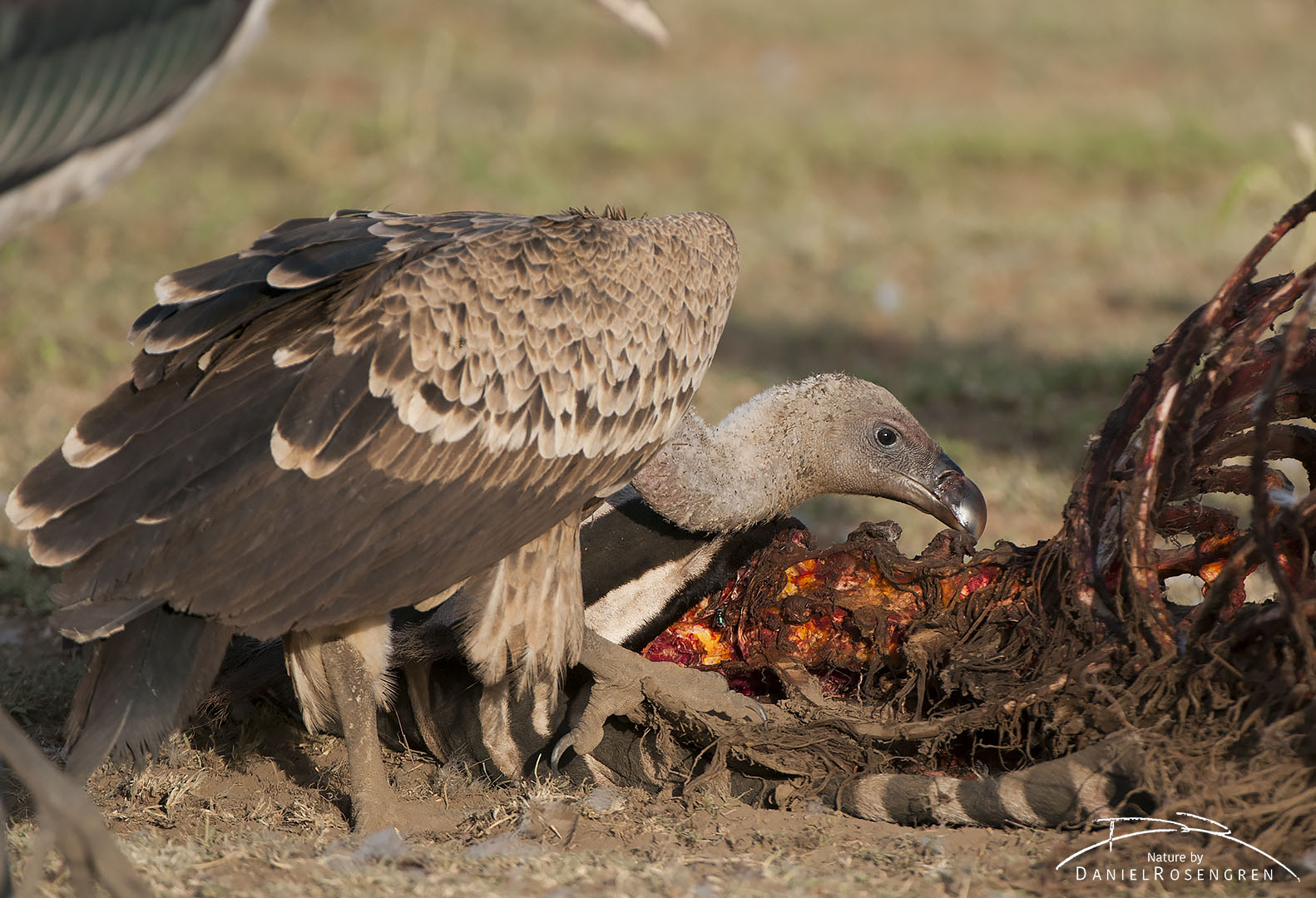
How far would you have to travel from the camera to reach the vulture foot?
11.7 feet

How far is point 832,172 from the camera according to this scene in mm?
11320

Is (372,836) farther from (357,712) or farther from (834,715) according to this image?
(834,715)

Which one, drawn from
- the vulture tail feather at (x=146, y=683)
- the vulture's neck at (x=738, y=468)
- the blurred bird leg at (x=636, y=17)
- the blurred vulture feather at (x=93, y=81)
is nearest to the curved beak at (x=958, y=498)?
the vulture's neck at (x=738, y=468)

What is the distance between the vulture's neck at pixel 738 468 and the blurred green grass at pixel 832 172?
1.42m

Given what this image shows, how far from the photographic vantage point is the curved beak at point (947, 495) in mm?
4094

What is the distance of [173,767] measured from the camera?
361cm

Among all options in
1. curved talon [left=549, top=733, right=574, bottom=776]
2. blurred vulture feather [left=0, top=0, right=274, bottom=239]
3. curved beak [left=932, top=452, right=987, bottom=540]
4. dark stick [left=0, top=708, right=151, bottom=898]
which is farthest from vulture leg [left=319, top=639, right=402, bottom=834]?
curved beak [left=932, top=452, right=987, bottom=540]

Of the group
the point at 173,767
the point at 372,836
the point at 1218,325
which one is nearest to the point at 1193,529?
the point at 1218,325

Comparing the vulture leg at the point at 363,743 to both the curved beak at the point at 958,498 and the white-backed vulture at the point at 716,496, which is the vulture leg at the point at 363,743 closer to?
the white-backed vulture at the point at 716,496

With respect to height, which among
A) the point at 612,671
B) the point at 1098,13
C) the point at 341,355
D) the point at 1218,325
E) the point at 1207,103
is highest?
the point at 1098,13

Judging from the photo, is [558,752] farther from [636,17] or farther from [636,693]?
[636,17]

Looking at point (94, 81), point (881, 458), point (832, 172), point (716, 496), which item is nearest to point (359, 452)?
point (94, 81)

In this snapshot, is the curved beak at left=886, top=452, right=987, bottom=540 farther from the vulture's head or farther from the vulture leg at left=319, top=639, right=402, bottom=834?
the vulture leg at left=319, top=639, right=402, bottom=834

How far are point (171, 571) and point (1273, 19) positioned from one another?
1710 cm
